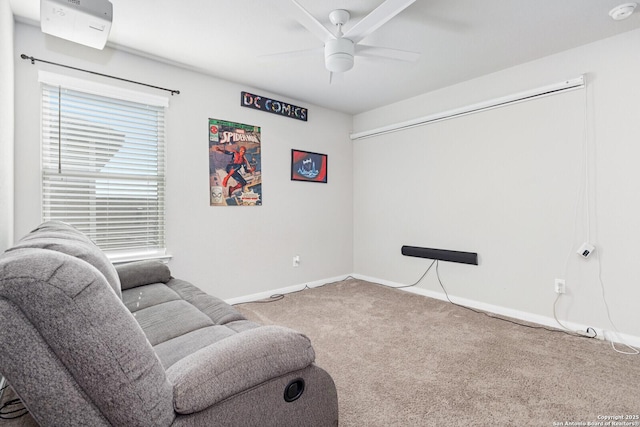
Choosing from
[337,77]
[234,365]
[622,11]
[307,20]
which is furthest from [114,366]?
[622,11]

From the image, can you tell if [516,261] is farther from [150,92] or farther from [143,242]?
[150,92]

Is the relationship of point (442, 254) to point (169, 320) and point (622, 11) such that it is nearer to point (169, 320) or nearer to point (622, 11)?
point (622, 11)

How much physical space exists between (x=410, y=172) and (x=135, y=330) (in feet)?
12.2

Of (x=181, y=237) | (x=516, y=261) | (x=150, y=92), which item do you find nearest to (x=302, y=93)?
(x=150, y=92)

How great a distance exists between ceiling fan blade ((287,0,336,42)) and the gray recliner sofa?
5.40 ft

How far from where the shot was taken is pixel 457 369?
2.13 metres

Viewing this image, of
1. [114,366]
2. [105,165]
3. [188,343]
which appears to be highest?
[105,165]

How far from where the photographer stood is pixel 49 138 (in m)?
2.54

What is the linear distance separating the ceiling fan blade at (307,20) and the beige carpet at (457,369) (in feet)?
7.35

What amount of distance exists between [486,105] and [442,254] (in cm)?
167

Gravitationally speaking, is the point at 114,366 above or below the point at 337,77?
below

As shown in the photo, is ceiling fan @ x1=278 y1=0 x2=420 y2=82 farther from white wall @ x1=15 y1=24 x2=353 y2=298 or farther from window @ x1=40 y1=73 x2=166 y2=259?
window @ x1=40 y1=73 x2=166 y2=259

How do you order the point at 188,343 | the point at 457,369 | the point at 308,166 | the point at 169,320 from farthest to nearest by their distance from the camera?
the point at 308,166 → the point at 457,369 → the point at 169,320 → the point at 188,343

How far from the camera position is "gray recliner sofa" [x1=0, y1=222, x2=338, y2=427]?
701 millimetres
